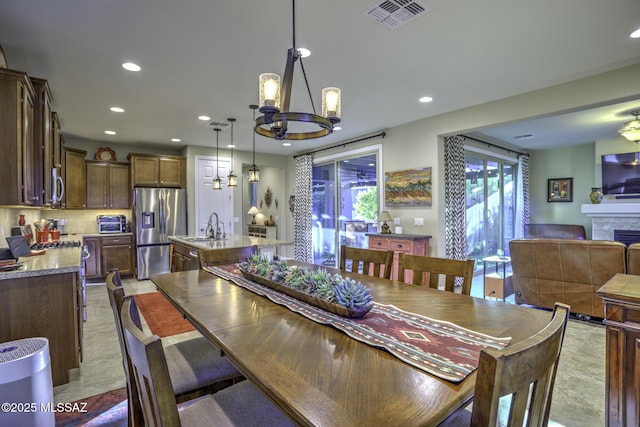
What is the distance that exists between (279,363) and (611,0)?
3.00m

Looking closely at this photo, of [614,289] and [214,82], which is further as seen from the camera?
[214,82]

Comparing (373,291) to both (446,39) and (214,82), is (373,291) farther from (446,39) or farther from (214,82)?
(214,82)

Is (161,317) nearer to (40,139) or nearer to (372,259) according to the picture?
(40,139)

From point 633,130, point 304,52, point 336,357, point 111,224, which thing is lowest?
point 336,357

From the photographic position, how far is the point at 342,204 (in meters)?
6.55

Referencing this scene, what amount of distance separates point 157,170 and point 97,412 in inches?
196

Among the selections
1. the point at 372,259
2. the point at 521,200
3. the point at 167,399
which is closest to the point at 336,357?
the point at 167,399

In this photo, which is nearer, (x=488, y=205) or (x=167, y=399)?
(x=167, y=399)

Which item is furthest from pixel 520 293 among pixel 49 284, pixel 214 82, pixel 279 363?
pixel 49 284

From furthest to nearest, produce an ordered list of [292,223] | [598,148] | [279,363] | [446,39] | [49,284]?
[292,223] → [598,148] → [446,39] → [49,284] → [279,363]

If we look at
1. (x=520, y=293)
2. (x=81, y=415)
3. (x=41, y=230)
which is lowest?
(x=81, y=415)

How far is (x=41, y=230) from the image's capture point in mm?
4219

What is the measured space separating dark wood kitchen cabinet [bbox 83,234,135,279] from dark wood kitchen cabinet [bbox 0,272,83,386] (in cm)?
369

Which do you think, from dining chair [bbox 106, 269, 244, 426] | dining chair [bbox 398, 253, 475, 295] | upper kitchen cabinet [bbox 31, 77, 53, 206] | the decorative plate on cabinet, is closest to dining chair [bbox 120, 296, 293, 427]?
dining chair [bbox 106, 269, 244, 426]
